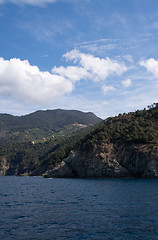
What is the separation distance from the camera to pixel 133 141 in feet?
400

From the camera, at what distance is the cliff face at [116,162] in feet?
358

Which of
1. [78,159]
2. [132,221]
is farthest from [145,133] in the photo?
[132,221]

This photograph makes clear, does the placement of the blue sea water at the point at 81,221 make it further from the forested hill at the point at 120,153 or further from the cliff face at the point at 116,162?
the forested hill at the point at 120,153

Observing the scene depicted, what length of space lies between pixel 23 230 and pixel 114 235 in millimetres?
11999

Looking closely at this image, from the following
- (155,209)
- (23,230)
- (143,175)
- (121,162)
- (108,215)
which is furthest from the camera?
(121,162)

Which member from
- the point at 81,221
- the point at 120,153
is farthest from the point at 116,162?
the point at 81,221

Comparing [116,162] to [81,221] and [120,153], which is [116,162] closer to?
[120,153]

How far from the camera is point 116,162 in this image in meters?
118

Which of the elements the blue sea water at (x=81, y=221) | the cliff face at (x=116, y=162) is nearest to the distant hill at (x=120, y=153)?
the cliff face at (x=116, y=162)

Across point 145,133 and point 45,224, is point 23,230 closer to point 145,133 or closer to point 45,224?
point 45,224

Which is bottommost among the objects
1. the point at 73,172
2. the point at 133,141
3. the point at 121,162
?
the point at 73,172

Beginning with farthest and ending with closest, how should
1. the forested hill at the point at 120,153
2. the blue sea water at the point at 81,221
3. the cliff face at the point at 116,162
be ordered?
the forested hill at the point at 120,153
the cliff face at the point at 116,162
the blue sea water at the point at 81,221

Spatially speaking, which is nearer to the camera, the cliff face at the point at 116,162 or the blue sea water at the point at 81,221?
the blue sea water at the point at 81,221

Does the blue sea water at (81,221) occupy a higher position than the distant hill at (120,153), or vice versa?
the distant hill at (120,153)
